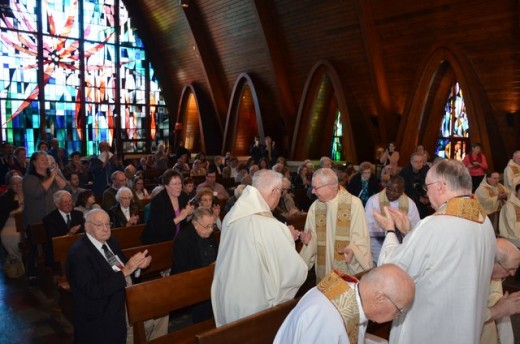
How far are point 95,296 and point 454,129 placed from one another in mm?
13252

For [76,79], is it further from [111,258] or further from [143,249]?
[111,258]

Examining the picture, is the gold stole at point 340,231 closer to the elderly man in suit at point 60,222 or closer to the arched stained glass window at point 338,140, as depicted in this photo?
the elderly man in suit at point 60,222

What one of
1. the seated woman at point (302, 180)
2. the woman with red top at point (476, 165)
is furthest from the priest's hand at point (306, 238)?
the woman with red top at point (476, 165)

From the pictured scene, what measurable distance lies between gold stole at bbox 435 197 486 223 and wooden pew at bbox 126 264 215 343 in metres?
2.15

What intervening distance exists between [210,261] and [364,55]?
37.6 feet

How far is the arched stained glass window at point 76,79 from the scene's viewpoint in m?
19.0

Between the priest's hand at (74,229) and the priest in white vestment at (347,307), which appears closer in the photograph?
the priest in white vestment at (347,307)

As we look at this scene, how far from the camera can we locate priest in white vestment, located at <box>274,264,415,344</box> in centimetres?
190

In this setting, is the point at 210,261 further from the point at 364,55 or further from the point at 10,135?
the point at 10,135

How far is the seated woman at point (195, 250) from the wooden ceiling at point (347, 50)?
9783mm

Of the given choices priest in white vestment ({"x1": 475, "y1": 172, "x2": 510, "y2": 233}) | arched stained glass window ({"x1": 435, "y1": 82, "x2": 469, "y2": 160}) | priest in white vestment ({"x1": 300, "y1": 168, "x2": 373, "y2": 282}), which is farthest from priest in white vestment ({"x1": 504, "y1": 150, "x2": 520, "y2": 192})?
priest in white vestment ({"x1": 300, "y1": 168, "x2": 373, "y2": 282})

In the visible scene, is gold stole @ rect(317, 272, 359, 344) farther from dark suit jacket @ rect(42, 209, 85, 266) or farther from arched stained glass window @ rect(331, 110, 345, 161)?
arched stained glass window @ rect(331, 110, 345, 161)

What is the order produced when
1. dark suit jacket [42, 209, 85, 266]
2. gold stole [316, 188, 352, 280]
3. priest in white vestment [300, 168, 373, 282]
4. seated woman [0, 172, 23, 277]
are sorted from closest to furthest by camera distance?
priest in white vestment [300, 168, 373, 282] → gold stole [316, 188, 352, 280] → dark suit jacket [42, 209, 85, 266] → seated woman [0, 172, 23, 277]

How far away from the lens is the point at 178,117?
22.3m
